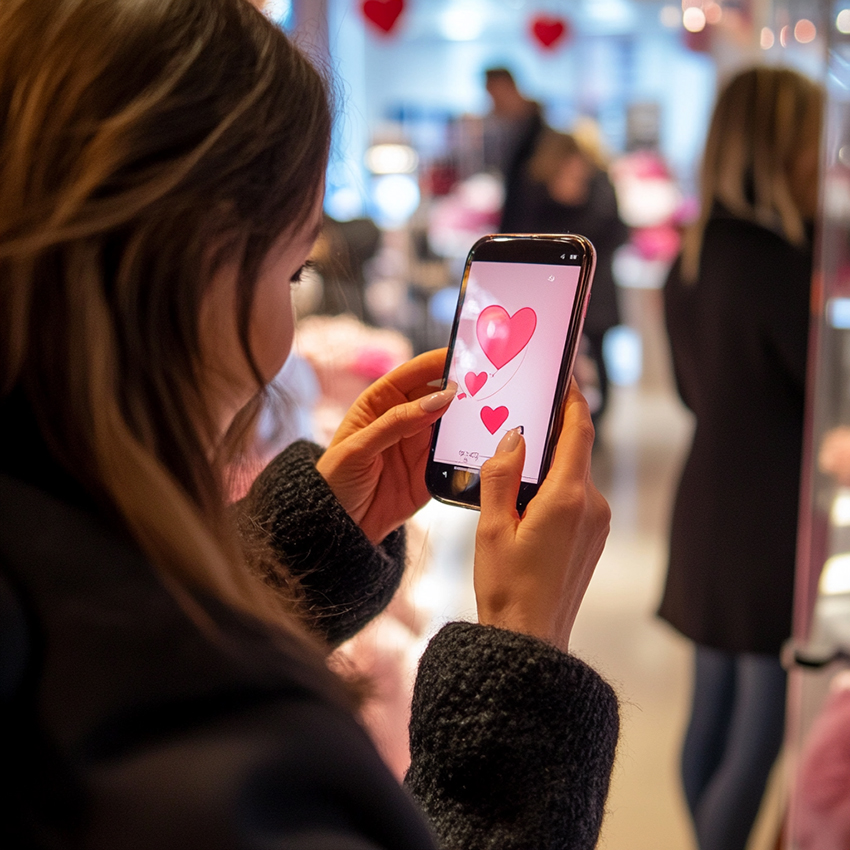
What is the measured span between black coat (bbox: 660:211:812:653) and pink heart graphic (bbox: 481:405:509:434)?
0.93 meters

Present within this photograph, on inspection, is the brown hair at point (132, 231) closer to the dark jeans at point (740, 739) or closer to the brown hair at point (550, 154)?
the dark jeans at point (740, 739)

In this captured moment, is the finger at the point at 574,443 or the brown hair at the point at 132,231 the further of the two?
the finger at the point at 574,443

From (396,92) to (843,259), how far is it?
780cm

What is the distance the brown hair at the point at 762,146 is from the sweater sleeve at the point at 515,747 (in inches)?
47.8

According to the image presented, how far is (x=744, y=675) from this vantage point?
1590mm

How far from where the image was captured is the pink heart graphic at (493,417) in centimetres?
72

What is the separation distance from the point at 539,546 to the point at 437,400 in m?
0.19

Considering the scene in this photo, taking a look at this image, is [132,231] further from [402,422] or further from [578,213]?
[578,213]

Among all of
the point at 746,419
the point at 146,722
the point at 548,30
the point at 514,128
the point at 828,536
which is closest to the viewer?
the point at 146,722

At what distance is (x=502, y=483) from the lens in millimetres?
606

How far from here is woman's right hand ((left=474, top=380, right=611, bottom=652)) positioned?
57cm

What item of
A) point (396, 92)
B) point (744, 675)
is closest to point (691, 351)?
point (744, 675)

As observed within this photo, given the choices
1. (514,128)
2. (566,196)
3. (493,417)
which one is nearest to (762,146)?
(493,417)

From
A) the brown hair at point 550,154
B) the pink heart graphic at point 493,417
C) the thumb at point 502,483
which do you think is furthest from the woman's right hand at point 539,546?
the brown hair at point 550,154
